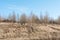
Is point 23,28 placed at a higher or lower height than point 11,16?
lower

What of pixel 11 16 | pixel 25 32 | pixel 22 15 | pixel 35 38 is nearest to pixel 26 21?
pixel 22 15

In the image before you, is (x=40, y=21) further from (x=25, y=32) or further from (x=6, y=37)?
(x=6, y=37)

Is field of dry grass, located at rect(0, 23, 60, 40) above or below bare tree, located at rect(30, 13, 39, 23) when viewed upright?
below

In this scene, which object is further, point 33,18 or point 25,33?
point 33,18

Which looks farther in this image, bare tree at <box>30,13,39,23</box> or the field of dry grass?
bare tree at <box>30,13,39,23</box>

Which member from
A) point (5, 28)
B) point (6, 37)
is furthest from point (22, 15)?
point (6, 37)

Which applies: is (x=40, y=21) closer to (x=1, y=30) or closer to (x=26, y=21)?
(x=26, y=21)

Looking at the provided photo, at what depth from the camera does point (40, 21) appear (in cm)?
2281

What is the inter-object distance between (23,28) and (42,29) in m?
2.18

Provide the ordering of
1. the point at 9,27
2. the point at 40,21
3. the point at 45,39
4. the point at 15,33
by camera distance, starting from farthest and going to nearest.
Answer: the point at 40,21 → the point at 9,27 → the point at 15,33 → the point at 45,39

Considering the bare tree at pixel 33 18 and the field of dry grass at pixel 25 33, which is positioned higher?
the bare tree at pixel 33 18

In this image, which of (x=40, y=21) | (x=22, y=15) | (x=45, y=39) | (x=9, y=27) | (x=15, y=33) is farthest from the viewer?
(x=40, y=21)

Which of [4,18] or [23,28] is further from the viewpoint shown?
[4,18]

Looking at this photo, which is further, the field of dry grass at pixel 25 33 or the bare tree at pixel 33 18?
the bare tree at pixel 33 18
